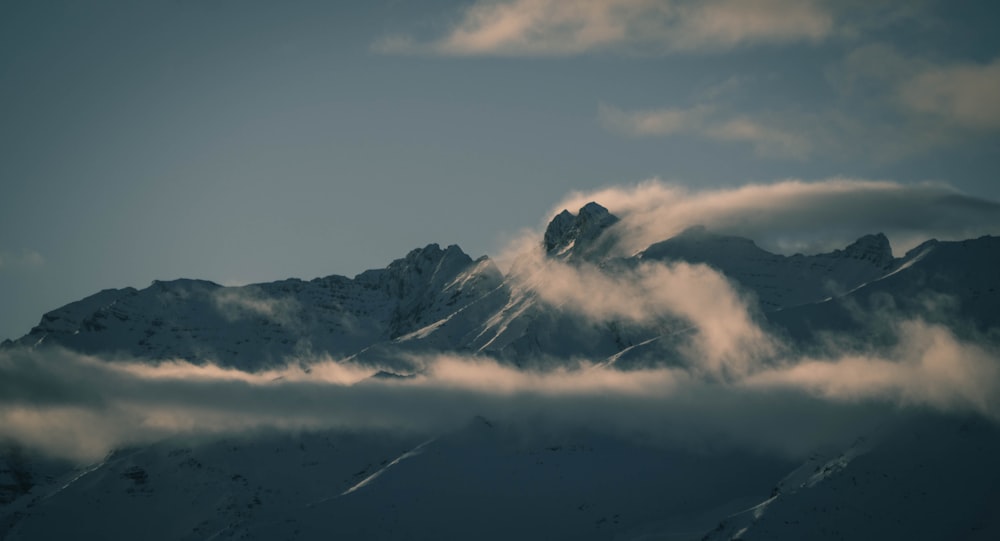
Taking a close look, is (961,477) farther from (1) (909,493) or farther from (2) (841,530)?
(2) (841,530)

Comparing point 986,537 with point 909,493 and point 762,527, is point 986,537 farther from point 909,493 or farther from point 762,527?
point 762,527

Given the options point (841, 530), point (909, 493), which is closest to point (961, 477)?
point (909, 493)

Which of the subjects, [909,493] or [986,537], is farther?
[909,493]

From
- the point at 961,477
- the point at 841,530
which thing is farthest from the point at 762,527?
the point at 961,477

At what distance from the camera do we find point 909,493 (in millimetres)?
199500

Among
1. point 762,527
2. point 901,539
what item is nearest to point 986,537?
point 901,539

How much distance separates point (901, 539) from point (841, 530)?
909 cm

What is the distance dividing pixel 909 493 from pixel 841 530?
13375 millimetres

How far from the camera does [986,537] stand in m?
185

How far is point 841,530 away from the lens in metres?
196

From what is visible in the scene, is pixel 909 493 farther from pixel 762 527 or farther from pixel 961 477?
pixel 762 527

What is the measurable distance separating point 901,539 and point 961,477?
17014 mm

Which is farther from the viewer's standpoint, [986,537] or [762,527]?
[762,527]

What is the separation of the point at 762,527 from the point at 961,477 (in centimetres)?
3241
